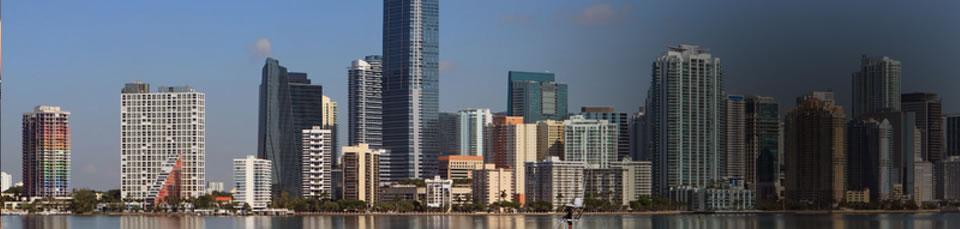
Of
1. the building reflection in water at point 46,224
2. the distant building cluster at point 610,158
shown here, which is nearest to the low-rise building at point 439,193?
the distant building cluster at point 610,158

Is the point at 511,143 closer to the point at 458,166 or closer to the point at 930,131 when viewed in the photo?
the point at 458,166

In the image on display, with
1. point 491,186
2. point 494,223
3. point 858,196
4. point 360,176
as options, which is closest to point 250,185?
point 360,176

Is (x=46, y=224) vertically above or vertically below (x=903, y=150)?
below

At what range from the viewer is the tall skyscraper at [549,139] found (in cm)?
3894

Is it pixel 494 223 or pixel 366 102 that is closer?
pixel 494 223

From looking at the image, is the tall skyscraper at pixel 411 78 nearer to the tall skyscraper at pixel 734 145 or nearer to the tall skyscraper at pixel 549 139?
the tall skyscraper at pixel 549 139

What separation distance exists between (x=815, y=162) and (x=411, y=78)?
14.0 meters

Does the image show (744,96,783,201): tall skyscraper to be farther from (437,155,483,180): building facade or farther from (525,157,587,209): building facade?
(437,155,483,180): building facade

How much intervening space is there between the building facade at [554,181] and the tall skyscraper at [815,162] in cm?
480

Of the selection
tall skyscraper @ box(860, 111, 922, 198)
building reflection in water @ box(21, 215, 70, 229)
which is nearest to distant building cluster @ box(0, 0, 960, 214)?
tall skyscraper @ box(860, 111, 922, 198)

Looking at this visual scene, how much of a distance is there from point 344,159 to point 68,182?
682 centimetres

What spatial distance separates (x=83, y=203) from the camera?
33.4m

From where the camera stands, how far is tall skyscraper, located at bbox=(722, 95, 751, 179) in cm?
3550

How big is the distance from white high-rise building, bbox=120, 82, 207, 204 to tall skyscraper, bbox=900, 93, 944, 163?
634 inches
